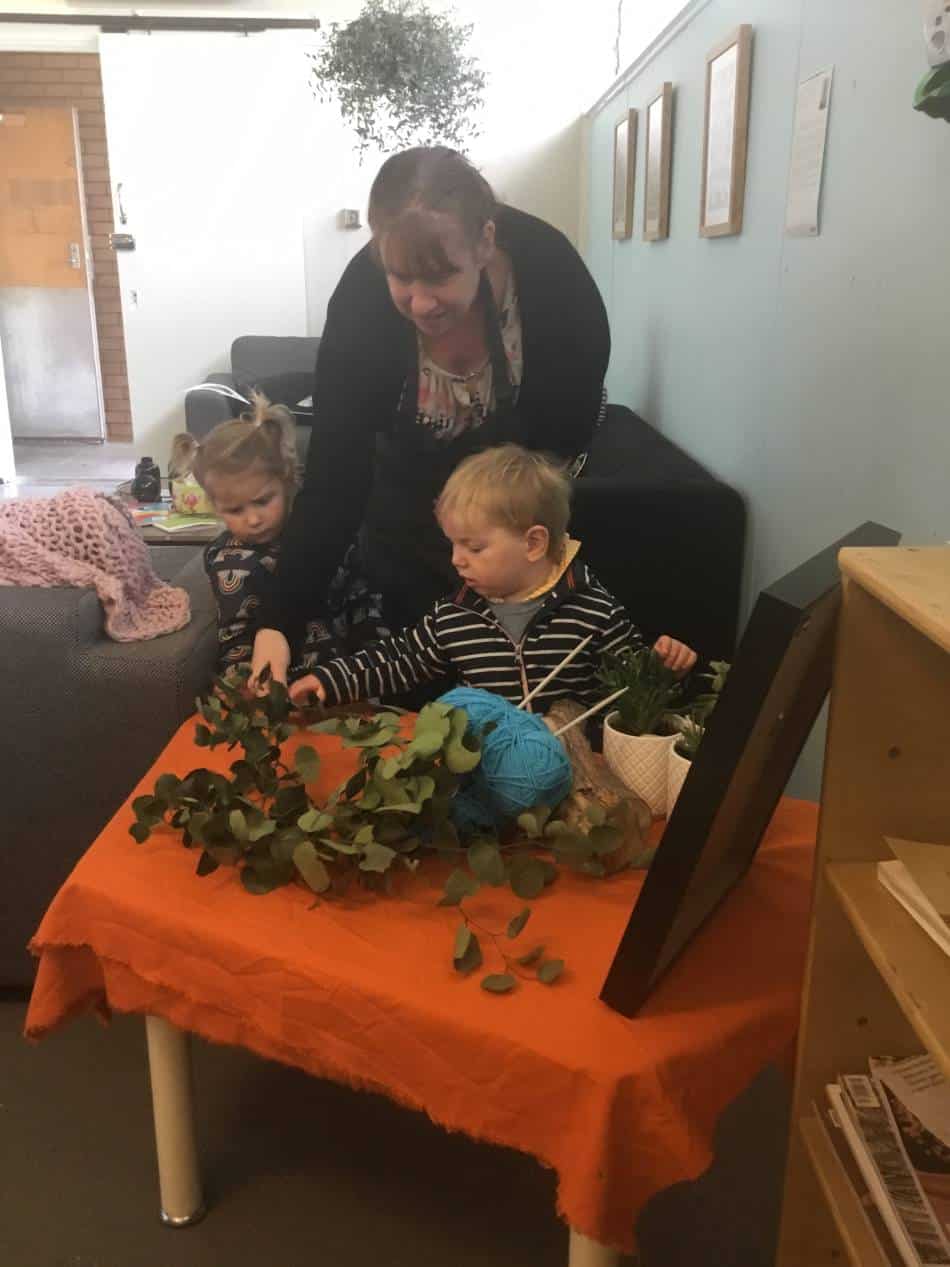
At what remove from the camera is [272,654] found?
1.57m

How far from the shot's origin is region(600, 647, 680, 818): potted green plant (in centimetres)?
122

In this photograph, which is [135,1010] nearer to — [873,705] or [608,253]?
[873,705]

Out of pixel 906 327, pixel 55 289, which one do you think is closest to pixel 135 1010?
pixel 906 327

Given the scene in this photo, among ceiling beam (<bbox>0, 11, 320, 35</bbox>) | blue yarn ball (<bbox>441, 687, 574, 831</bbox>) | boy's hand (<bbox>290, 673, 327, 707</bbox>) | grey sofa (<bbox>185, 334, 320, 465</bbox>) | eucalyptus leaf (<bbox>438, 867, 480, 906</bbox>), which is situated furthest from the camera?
ceiling beam (<bbox>0, 11, 320, 35</bbox>)

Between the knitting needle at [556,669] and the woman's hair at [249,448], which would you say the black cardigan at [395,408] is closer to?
the woman's hair at [249,448]

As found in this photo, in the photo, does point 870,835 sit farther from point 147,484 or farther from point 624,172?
point 624,172

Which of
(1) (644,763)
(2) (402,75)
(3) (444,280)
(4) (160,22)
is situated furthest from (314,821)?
(4) (160,22)

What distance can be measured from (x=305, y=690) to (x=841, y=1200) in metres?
0.88

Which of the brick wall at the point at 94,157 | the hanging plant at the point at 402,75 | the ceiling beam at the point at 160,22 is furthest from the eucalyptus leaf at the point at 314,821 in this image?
the brick wall at the point at 94,157

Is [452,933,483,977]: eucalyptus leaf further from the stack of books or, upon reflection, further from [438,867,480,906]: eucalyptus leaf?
the stack of books

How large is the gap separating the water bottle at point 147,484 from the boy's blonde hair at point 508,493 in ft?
6.04

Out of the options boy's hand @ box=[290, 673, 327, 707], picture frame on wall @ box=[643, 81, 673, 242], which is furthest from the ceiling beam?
boy's hand @ box=[290, 673, 327, 707]

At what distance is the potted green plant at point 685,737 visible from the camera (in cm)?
117

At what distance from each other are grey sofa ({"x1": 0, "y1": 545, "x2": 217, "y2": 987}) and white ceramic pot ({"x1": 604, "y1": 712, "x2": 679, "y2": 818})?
68cm
